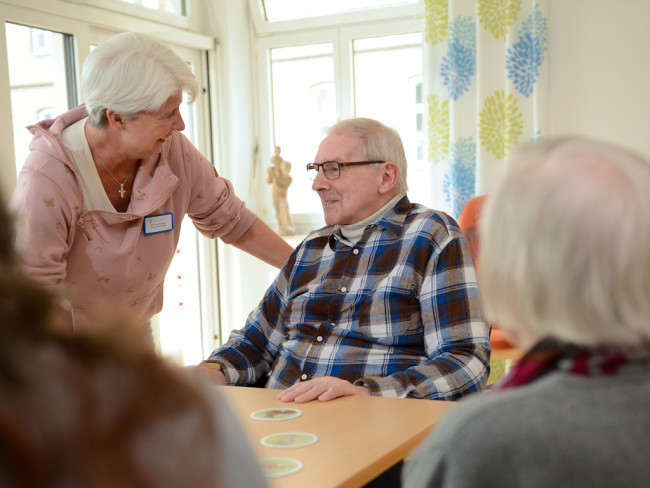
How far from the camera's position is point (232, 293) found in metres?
4.83

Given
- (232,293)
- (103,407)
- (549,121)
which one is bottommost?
(232,293)

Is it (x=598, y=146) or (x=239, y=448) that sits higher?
(x=598, y=146)

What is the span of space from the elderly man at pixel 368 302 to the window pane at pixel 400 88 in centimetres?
210

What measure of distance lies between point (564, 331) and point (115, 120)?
1715 mm

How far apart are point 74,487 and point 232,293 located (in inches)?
174

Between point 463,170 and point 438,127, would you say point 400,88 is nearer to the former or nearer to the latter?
point 438,127

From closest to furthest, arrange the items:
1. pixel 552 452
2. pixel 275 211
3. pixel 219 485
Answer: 1. pixel 219 485
2. pixel 552 452
3. pixel 275 211

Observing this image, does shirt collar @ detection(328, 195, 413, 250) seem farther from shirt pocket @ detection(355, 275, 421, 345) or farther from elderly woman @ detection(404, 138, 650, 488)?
elderly woman @ detection(404, 138, 650, 488)

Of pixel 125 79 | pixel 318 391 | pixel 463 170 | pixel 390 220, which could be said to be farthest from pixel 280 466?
pixel 463 170

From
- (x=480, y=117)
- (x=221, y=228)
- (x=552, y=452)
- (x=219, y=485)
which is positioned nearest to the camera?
(x=219, y=485)

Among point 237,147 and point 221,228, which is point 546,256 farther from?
point 237,147

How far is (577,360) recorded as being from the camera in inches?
29.4

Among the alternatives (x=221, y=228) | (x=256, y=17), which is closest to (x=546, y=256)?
(x=221, y=228)

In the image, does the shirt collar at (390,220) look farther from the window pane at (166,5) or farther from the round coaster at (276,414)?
the window pane at (166,5)
